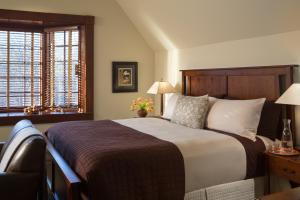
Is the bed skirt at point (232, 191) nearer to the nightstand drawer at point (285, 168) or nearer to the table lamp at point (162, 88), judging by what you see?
the nightstand drawer at point (285, 168)

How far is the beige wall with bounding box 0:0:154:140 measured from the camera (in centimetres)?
493

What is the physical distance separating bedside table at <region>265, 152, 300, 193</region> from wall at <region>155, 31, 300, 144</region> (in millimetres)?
525

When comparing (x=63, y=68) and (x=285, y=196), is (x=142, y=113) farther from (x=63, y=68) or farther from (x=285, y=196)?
(x=285, y=196)

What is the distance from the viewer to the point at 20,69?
15.6 feet

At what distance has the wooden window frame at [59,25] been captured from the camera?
14.6 feet

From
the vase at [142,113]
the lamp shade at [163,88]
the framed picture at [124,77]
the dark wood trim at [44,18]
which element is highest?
the dark wood trim at [44,18]

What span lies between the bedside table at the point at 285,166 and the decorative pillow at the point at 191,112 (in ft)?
2.61

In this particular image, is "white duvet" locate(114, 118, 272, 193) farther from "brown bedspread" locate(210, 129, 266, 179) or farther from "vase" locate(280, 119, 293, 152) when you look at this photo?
"vase" locate(280, 119, 293, 152)

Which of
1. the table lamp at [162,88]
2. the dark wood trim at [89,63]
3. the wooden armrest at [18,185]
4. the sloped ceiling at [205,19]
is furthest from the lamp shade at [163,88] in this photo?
the wooden armrest at [18,185]

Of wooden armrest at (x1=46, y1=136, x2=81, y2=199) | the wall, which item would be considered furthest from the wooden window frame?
wooden armrest at (x1=46, y1=136, x2=81, y2=199)

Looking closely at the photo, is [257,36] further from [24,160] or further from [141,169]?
[24,160]

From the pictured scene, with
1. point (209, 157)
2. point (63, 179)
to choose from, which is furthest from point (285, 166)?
point (63, 179)

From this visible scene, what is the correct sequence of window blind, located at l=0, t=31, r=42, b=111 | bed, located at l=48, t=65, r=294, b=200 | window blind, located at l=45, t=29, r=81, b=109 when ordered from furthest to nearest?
1. window blind, located at l=45, t=29, r=81, b=109
2. window blind, located at l=0, t=31, r=42, b=111
3. bed, located at l=48, t=65, r=294, b=200

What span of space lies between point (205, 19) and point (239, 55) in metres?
0.60
